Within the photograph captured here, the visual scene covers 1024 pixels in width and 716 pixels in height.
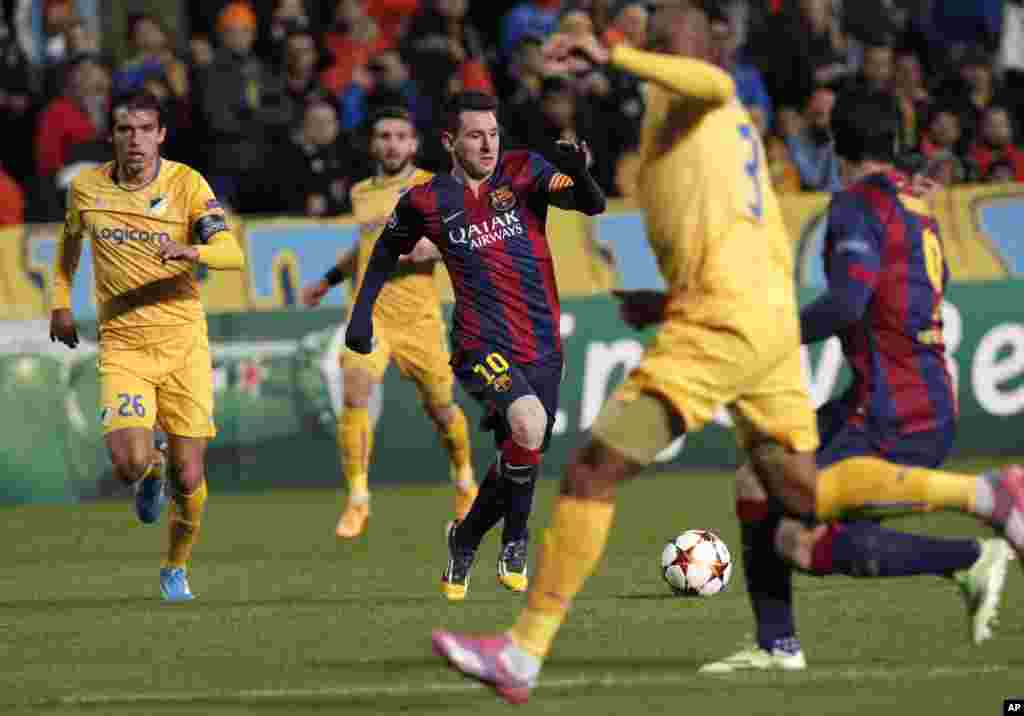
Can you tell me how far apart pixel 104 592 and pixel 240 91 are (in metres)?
7.90

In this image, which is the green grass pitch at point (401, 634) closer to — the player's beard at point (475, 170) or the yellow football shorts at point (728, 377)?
the yellow football shorts at point (728, 377)

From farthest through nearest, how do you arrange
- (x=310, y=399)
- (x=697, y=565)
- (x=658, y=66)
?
1. (x=310, y=399)
2. (x=697, y=565)
3. (x=658, y=66)

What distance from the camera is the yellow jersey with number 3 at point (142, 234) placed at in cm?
1050

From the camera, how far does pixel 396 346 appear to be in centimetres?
1366

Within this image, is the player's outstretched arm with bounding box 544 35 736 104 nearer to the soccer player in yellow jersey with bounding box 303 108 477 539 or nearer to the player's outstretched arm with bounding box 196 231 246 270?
the player's outstretched arm with bounding box 196 231 246 270

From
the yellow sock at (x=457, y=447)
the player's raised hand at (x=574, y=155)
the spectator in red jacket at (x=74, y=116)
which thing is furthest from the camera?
the spectator in red jacket at (x=74, y=116)

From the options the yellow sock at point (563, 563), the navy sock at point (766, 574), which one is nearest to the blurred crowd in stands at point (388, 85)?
the navy sock at point (766, 574)

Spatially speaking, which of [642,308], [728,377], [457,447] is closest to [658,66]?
[642,308]

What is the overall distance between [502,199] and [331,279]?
2.95 m

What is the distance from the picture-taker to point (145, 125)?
10375 mm

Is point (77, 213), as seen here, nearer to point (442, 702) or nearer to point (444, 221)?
point (444, 221)

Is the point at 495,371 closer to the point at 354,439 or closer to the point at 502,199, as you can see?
the point at 502,199

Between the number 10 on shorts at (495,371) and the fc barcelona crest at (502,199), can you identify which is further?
the fc barcelona crest at (502,199)

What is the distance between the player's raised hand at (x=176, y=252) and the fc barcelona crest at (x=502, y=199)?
1.37m
